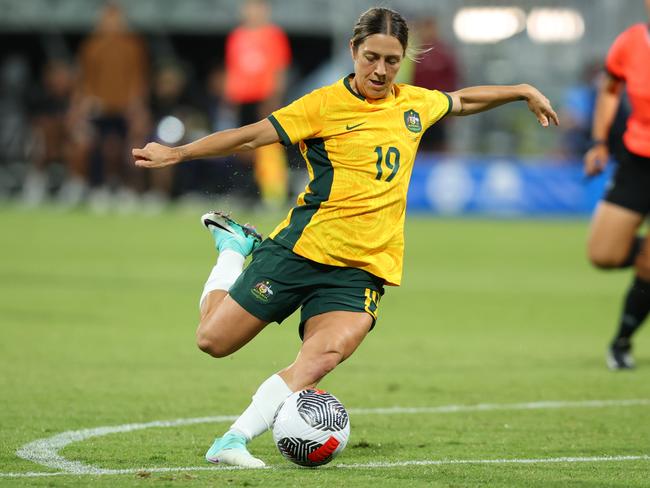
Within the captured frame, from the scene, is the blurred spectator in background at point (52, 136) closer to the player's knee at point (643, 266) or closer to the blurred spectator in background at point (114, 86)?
the blurred spectator in background at point (114, 86)

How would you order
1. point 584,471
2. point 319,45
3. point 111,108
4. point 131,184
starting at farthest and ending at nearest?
point 319,45, point 131,184, point 111,108, point 584,471

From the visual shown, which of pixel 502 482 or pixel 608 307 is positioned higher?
pixel 502 482

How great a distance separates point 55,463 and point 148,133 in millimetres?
17865

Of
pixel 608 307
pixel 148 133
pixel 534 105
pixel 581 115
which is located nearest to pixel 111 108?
pixel 148 133

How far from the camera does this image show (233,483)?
5176mm

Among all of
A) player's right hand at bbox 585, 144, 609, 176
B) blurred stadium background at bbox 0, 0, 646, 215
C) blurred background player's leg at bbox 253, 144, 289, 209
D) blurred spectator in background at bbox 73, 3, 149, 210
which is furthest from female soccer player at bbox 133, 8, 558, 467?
blurred spectator in background at bbox 73, 3, 149, 210

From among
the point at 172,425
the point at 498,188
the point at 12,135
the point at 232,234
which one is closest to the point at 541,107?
the point at 232,234

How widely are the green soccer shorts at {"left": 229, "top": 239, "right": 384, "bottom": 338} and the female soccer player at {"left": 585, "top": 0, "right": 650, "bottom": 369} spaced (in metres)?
3.09

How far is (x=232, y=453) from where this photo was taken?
5.58 metres

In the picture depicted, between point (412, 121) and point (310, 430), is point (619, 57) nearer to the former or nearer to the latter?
point (412, 121)

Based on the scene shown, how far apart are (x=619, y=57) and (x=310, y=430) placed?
4415mm

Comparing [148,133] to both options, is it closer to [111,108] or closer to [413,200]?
[111,108]

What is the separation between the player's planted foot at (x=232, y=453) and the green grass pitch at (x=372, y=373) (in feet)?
0.23

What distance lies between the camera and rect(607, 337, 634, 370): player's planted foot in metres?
8.80
